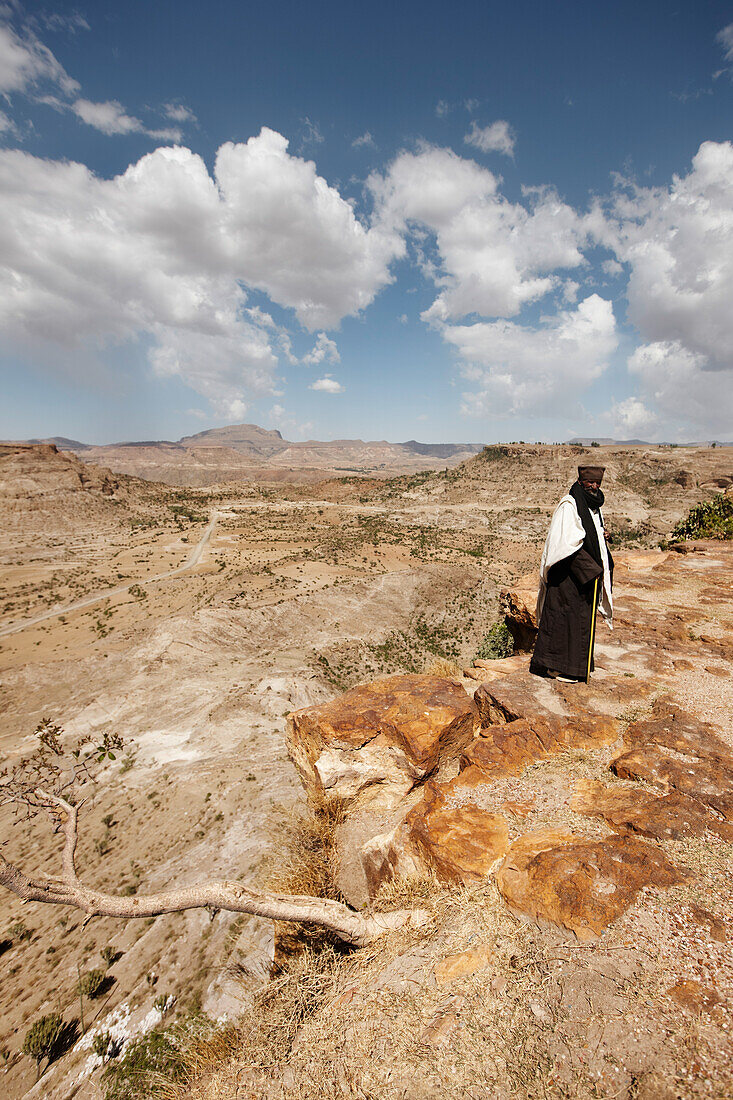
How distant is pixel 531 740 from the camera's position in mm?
3934

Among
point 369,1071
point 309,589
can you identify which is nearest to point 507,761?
point 369,1071

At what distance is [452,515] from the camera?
5888cm

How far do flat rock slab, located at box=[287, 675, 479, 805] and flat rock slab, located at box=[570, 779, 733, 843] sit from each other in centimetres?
157

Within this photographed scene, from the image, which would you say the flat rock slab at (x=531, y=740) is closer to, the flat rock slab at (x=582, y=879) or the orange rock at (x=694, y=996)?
the flat rock slab at (x=582, y=879)

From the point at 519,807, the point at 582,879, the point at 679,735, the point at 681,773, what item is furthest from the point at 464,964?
the point at 679,735

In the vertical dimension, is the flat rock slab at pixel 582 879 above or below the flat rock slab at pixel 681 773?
below

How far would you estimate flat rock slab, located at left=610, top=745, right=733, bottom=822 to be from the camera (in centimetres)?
293

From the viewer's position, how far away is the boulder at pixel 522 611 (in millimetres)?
8494

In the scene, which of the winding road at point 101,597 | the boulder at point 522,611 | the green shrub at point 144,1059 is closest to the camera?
the green shrub at point 144,1059

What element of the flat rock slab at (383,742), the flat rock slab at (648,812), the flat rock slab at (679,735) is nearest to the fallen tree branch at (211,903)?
the flat rock slab at (383,742)

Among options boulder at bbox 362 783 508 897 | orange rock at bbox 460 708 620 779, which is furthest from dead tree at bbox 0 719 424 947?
orange rock at bbox 460 708 620 779

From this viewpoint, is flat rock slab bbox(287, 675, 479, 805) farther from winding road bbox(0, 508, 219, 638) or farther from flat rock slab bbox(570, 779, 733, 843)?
winding road bbox(0, 508, 219, 638)

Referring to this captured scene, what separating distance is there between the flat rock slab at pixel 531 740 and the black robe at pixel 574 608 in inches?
31.6

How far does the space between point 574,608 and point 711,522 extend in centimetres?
1204
